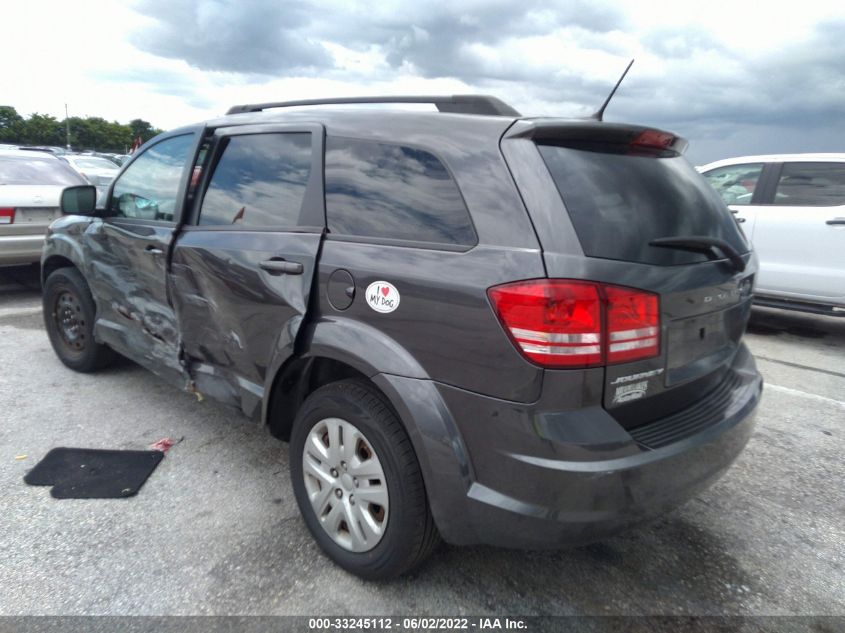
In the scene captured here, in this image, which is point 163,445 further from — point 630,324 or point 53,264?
point 630,324

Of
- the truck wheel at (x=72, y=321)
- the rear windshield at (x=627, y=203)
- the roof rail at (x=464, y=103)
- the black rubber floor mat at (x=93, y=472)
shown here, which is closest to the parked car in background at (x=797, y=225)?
the rear windshield at (x=627, y=203)

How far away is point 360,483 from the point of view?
2270mm

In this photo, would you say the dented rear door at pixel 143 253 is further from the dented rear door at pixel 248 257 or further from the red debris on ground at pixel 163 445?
the red debris on ground at pixel 163 445

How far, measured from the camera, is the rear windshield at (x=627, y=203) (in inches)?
75.7

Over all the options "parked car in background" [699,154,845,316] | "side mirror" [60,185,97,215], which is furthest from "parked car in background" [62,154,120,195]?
"parked car in background" [699,154,845,316]

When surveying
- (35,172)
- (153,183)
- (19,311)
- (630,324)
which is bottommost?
(19,311)

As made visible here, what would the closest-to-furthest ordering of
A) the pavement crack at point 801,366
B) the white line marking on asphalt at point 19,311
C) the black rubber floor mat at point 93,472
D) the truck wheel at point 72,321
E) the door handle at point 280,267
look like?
the door handle at point 280,267, the black rubber floor mat at point 93,472, the truck wheel at point 72,321, the pavement crack at point 801,366, the white line marking on asphalt at point 19,311

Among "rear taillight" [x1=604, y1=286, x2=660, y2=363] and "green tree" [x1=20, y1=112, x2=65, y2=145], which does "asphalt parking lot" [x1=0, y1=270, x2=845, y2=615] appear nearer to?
"rear taillight" [x1=604, y1=286, x2=660, y2=363]

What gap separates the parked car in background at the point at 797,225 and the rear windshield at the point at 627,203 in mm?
4368

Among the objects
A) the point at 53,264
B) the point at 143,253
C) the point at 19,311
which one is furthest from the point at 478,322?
the point at 19,311

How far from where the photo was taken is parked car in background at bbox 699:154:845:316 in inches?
229

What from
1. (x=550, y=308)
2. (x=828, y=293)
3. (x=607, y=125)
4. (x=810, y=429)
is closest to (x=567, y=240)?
(x=550, y=308)

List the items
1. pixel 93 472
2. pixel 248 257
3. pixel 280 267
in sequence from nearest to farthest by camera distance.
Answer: pixel 280 267, pixel 248 257, pixel 93 472

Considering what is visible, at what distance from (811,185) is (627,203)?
203 inches
